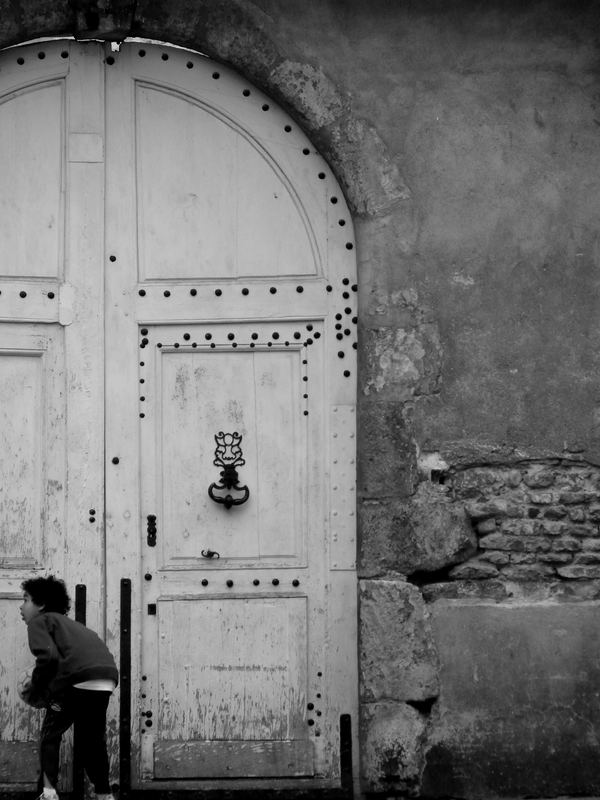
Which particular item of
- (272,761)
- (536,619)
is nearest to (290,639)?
(272,761)

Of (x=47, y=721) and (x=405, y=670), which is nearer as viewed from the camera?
(x=47, y=721)

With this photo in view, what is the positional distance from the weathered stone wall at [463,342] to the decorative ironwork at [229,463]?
0.59m

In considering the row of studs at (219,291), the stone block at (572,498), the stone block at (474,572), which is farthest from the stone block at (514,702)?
the row of studs at (219,291)

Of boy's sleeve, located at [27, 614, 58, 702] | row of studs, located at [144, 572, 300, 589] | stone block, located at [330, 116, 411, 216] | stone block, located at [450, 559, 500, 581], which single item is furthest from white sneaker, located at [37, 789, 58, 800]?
stone block, located at [330, 116, 411, 216]

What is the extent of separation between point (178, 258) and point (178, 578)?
1485 millimetres

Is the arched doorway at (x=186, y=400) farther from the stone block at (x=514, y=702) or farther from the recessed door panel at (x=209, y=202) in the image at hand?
the stone block at (x=514, y=702)

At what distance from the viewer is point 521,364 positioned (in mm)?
5477

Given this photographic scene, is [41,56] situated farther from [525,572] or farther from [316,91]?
[525,572]

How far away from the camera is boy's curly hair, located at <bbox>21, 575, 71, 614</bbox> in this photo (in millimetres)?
5047

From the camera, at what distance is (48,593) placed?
507 centimetres

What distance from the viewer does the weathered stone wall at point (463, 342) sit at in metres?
5.34

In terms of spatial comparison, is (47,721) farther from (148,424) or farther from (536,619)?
(536,619)

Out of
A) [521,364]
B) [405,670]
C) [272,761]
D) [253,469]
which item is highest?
[521,364]

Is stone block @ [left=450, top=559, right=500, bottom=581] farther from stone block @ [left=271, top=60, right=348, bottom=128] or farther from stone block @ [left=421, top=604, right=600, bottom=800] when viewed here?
stone block @ [left=271, top=60, right=348, bottom=128]
